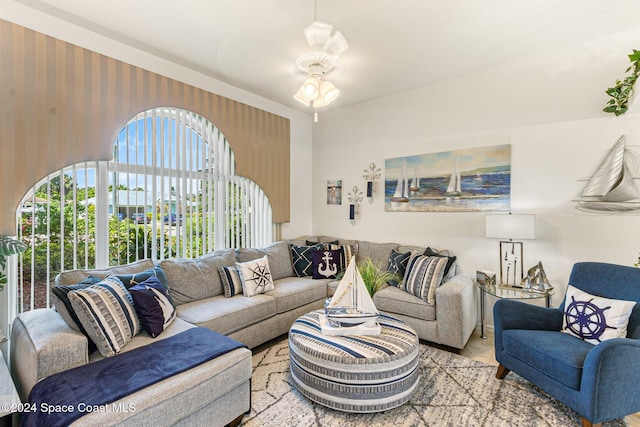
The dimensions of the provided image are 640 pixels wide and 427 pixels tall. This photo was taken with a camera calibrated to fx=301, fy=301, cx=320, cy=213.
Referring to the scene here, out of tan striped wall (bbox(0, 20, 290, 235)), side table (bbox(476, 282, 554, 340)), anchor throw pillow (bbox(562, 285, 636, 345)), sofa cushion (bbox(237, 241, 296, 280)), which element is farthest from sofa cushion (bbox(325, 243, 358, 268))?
tan striped wall (bbox(0, 20, 290, 235))

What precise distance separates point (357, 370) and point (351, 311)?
0.46 meters

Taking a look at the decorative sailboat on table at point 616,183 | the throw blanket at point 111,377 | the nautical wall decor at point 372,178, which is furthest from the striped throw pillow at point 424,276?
the throw blanket at point 111,377

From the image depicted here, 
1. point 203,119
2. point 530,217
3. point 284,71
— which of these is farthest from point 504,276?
point 203,119

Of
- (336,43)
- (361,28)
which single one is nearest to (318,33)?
(336,43)

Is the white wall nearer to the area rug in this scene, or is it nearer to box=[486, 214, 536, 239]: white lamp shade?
box=[486, 214, 536, 239]: white lamp shade

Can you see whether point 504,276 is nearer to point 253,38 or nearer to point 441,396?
point 441,396

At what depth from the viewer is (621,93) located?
2566mm

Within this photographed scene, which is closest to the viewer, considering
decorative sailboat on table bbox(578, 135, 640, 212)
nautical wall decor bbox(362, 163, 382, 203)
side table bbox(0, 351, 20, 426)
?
side table bbox(0, 351, 20, 426)

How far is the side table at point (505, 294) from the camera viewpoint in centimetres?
269

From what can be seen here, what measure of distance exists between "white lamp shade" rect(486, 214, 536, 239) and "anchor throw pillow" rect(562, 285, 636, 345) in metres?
0.64

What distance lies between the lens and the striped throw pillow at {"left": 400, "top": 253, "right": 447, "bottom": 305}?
2906 millimetres

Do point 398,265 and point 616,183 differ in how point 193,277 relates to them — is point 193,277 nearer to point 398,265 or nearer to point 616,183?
point 398,265

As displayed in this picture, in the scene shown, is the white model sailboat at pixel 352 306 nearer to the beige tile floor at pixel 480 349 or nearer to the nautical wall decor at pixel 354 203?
the beige tile floor at pixel 480 349

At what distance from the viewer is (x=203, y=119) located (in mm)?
3473
